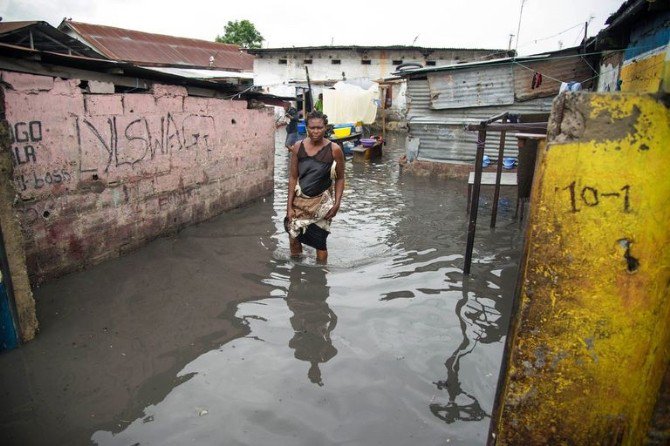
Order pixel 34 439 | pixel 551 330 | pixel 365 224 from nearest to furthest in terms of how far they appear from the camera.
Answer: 1. pixel 551 330
2. pixel 34 439
3. pixel 365 224

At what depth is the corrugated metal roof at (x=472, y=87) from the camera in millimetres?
10703

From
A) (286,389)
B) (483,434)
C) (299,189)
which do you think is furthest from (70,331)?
(483,434)

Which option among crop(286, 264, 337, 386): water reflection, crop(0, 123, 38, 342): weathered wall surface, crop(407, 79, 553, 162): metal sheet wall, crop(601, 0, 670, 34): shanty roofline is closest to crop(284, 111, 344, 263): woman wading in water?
crop(286, 264, 337, 386): water reflection

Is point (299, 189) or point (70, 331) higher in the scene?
point (299, 189)

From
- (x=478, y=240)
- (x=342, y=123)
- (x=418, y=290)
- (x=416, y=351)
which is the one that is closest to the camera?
(x=416, y=351)

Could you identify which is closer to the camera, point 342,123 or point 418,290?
point 418,290

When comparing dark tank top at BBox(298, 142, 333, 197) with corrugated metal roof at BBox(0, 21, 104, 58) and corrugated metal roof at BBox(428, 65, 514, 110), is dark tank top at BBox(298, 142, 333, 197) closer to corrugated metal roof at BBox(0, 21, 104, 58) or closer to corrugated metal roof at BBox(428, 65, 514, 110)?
corrugated metal roof at BBox(428, 65, 514, 110)

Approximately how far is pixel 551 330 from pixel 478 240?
4.80 m

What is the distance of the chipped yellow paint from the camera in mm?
1434

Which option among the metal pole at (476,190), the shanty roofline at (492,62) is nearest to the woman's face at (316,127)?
the metal pole at (476,190)

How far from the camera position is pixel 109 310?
3.87 meters

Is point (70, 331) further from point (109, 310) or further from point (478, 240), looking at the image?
point (478, 240)

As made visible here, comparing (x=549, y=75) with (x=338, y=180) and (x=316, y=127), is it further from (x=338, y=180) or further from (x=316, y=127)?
(x=316, y=127)

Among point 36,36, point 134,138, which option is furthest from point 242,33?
point 134,138
